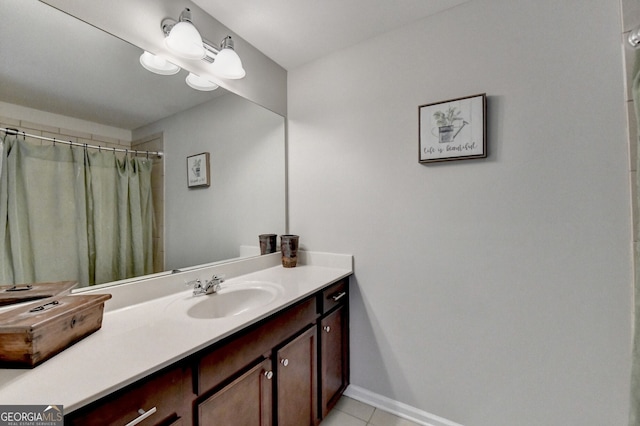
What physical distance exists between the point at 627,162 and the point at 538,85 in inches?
18.5

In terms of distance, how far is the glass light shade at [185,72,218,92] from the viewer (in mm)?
1375

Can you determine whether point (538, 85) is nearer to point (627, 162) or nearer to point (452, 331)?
point (627, 162)

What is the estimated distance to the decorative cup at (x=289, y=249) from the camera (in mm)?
1765

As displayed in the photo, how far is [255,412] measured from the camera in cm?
98

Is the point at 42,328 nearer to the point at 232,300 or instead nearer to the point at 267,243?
the point at 232,300

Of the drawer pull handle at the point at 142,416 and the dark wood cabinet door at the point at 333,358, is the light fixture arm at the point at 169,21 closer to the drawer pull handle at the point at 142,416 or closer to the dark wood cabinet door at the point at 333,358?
the drawer pull handle at the point at 142,416

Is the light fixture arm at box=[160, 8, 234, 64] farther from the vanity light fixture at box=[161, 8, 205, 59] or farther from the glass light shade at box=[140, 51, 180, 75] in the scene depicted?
the glass light shade at box=[140, 51, 180, 75]

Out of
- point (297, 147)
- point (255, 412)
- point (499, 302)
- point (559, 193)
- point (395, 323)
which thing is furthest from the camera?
point (297, 147)

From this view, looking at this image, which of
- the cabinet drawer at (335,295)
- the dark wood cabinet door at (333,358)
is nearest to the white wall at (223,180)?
the cabinet drawer at (335,295)

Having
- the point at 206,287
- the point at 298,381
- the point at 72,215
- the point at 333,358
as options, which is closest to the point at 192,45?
the point at 72,215

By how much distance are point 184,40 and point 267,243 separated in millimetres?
1228

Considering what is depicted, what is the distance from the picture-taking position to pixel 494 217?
1.28m

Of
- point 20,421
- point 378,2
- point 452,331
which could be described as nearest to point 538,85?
point 378,2

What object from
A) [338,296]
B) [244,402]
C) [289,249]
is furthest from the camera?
[289,249]
